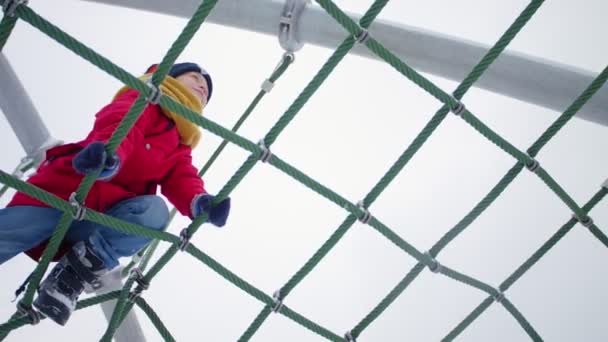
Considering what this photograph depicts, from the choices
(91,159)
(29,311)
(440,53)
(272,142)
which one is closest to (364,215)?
(272,142)

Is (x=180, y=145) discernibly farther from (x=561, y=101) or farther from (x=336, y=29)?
(x=561, y=101)

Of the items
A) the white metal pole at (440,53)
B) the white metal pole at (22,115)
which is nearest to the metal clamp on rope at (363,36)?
the white metal pole at (440,53)

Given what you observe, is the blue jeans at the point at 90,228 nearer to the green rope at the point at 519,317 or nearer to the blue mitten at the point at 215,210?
the blue mitten at the point at 215,210

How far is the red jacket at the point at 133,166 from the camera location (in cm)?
117

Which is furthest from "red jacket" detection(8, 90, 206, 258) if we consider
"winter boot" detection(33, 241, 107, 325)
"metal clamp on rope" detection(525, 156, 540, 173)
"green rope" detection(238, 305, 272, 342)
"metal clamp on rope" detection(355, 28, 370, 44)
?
"metal clamp on rope" detection(525, 156, 540, 173)

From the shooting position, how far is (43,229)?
1171 mm

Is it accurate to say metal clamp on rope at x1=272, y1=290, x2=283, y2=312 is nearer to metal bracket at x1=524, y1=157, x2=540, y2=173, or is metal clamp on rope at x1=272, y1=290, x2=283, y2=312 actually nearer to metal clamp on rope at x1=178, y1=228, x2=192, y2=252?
metal clamp on rope at x1=178, y1=228, x2=192, y2=252

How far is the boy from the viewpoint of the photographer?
1133 millimetres

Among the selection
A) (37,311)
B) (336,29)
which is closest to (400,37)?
(336,29)

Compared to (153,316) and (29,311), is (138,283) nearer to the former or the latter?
(153,316)

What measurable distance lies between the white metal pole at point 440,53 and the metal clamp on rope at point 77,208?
0.54m

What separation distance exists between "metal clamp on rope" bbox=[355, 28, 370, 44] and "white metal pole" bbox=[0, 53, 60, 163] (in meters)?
0.96

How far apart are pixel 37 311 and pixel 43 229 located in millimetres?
166

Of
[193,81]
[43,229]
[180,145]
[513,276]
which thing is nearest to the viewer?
[43,229]
